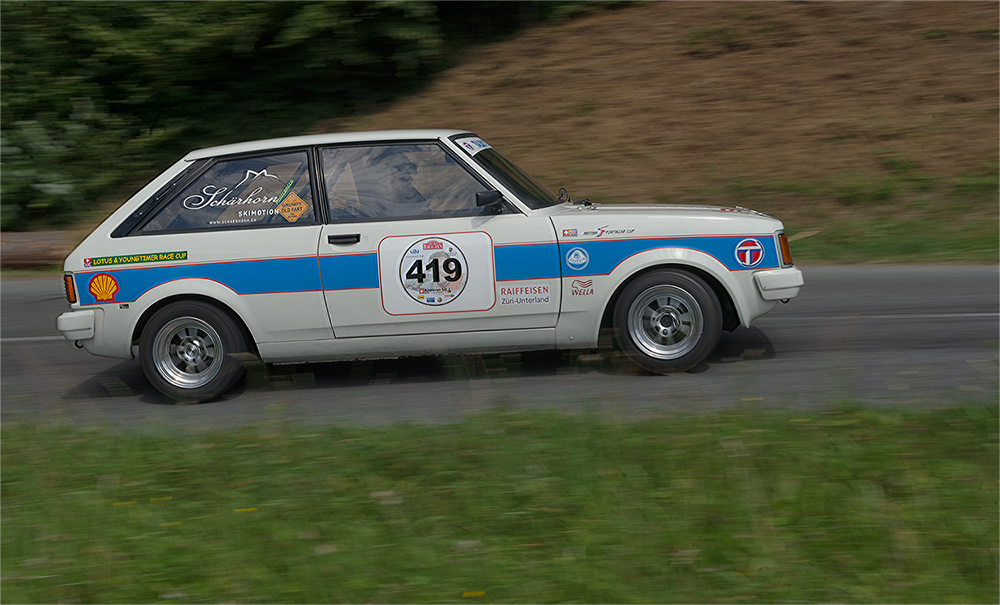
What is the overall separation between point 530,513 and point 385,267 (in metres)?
2.39

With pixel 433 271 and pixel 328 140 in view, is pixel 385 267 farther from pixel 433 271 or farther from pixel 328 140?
pixel 328 140

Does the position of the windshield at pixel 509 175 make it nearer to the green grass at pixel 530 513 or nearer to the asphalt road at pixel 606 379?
the asphalt road at pixel 606 379

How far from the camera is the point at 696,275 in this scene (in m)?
5.97

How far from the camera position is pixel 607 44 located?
1524cm

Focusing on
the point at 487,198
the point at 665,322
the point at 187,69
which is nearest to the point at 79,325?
the point at 487,198

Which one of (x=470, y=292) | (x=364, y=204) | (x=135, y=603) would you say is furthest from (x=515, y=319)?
(x=135, y=603)

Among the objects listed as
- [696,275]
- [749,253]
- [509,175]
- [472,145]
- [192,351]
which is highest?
[472,145]

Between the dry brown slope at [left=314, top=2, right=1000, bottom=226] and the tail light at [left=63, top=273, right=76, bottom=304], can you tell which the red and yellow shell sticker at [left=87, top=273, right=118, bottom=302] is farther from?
the dry brown slope at [left=314, top=2, right=1000, bottom=226]

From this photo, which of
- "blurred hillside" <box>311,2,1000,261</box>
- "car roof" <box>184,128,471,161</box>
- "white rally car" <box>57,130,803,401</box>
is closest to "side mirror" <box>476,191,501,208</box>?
"white rally car" <box>57,130,803,401</box>

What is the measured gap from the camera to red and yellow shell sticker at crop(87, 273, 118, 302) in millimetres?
6055

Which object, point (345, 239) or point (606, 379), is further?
point (606, 379)

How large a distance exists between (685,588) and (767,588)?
0.96 feet

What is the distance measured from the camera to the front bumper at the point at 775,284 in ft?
19.4

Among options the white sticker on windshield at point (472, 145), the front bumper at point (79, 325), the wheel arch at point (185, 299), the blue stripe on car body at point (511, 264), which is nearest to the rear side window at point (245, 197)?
the blue stripe on car body at point (511, 264)
